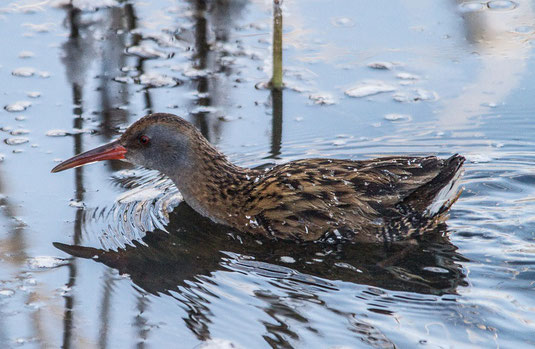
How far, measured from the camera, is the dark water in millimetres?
4730

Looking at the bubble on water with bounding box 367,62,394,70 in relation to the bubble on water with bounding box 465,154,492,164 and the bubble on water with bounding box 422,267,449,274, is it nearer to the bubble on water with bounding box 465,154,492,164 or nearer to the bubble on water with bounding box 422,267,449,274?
the bubble on water with bounding box 465,154,492,164

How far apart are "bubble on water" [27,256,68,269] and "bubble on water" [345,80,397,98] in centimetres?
309

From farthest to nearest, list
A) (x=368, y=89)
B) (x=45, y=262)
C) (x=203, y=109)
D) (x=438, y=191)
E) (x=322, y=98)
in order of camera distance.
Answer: (x=368, y=89) < (x=322, y=98) < (x=203, y=109) < (x=438, y=191) < (x=45, y=262)

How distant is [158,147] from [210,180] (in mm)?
423

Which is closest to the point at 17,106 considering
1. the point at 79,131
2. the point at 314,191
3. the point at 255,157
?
the point at 79,131

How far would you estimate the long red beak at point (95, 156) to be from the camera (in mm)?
5938

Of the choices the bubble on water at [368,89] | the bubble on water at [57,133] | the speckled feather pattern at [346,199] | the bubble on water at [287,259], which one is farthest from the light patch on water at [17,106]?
the bubble on water at [287,259]

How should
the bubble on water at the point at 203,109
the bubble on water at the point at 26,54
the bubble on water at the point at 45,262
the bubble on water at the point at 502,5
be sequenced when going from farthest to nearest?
Answer: 1. the bubble on water at the point at 502,5
2. the bubble on water at the point at 26,54
3. the bubble on water at the point at 203,109
4. the bubble on water at the point at 45,262

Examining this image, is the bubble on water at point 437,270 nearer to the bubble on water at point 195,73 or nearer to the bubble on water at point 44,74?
the bubble on water at point 195,73

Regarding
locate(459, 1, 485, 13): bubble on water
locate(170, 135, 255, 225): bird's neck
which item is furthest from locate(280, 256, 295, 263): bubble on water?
locate(459, 1, 485, 13): bubble on water

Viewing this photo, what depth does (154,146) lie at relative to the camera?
19.8 ft

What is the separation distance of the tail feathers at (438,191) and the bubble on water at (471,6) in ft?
12.1

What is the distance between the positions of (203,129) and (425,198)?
211 cm

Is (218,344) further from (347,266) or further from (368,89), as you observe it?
(368,89)
